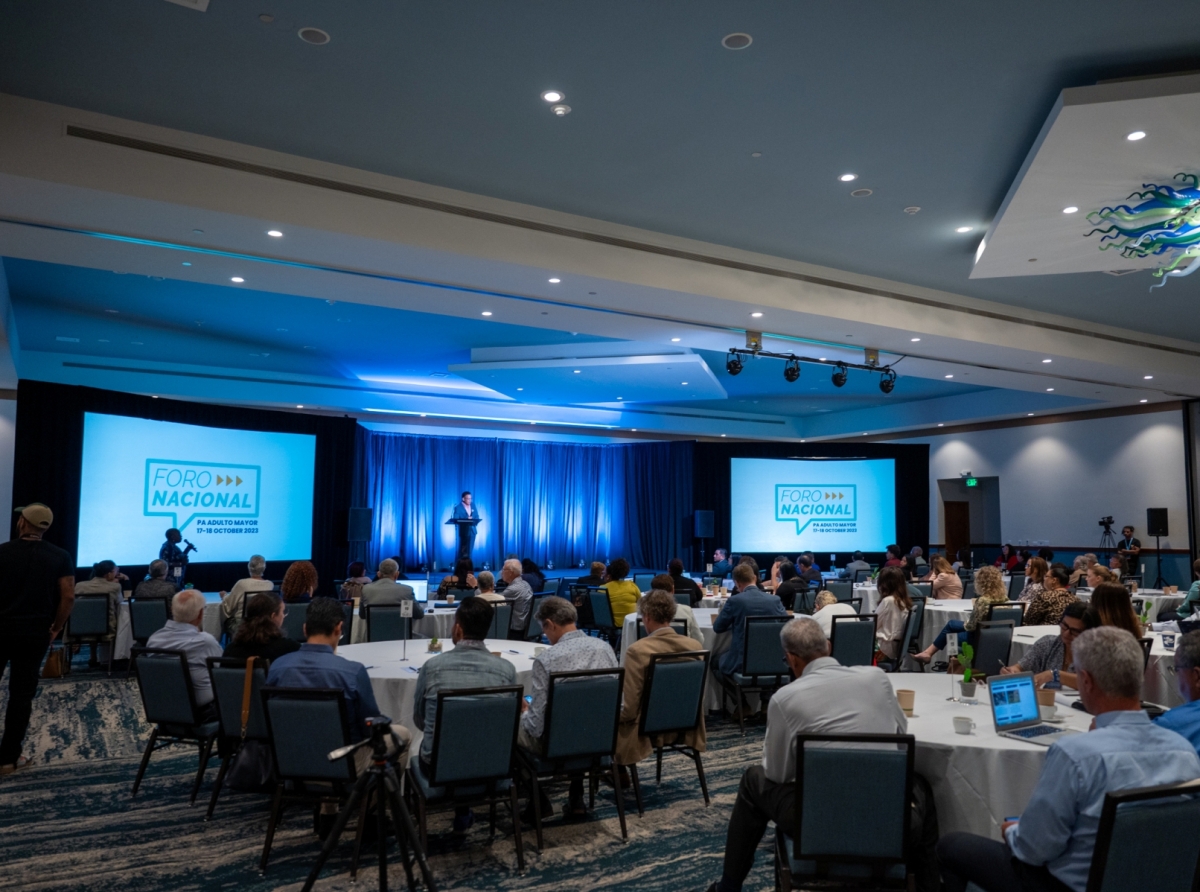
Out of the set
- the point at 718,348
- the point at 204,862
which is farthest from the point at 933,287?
the point at 204,862

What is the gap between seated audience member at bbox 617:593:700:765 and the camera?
432cm

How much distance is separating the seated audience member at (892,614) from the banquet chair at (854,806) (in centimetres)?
438

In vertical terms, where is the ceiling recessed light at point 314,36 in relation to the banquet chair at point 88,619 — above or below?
above

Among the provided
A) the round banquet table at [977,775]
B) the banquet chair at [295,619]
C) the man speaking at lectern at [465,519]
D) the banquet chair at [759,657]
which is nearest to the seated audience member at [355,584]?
the banquet chair at [295,619]

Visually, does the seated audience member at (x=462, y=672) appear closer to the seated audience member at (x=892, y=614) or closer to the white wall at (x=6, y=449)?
the seated audience member at (x=892, y=614)

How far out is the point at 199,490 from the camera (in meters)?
12.6

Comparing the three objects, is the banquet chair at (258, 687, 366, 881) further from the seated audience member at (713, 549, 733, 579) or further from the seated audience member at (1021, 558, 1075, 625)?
the seated audience member at (713, 549, 733, 579)

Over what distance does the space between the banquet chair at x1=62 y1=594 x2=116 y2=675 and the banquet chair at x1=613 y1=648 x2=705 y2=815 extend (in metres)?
6.02

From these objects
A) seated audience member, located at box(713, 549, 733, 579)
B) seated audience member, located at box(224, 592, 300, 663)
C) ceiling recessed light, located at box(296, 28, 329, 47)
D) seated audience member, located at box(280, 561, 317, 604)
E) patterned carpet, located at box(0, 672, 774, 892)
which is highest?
ceiling recessed light, located at box(296, 28, 329, 47)

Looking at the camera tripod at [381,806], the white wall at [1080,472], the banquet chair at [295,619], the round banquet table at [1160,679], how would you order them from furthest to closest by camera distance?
1. the white wall at [1080,472]
2. the banquet chair at [295,619]
3. the round banquet table at [1160,679]
4. the camera tripod at [381,806]

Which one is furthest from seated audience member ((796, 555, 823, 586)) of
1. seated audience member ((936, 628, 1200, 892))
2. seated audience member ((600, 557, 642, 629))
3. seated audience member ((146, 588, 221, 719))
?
seated audience member ((936, 628, 1200, 892))

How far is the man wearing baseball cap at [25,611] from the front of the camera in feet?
16.5

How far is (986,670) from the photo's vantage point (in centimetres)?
611

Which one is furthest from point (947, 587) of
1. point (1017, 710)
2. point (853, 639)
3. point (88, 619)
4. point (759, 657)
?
point (88, 619)
